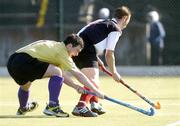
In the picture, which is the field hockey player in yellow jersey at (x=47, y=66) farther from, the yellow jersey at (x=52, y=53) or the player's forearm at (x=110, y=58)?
the player's forearm at (x=110, y=58)

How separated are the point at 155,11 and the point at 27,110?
9.25 m

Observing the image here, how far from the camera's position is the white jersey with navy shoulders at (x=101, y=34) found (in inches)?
372

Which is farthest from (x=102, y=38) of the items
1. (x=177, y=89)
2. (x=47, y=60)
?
(x=177, y=89)

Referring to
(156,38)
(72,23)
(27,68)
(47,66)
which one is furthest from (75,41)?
(156,38)

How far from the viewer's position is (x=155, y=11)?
59.8 ft

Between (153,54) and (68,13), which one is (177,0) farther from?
(68,13)

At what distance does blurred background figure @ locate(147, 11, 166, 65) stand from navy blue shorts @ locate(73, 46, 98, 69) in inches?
326

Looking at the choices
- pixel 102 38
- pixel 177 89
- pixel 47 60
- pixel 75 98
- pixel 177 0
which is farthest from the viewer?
pixel 177 0

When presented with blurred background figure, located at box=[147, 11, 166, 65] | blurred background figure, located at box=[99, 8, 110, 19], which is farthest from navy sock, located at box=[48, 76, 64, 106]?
blurred background figure, located at box=[147, 11, 166, 65]

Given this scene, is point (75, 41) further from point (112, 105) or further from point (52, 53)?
point (112, 105)

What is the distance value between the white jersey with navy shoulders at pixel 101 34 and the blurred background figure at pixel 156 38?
8.27 metres

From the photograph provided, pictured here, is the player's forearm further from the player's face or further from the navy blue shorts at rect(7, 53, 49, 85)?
the navy blue shorts at rect(7, 53, 49, 85)

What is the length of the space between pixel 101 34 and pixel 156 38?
28.9 feet

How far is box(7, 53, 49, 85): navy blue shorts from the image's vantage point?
903cm
